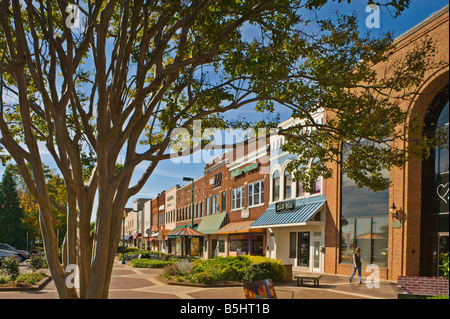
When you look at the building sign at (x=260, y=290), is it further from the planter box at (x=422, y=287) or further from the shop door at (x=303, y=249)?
the shop door at (x=303, y=249)

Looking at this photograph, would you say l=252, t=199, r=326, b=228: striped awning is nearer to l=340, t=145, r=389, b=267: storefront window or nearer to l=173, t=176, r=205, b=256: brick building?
l=340, t=145, r=389, b=267: storefront window

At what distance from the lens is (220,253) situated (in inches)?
→ 1582

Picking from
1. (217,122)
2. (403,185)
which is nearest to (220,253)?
(403,185)

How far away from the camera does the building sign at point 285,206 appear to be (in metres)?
27.6

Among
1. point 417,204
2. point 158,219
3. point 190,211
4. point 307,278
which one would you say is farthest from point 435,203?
point 158,219

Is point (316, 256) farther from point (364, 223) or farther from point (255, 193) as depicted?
point (255, 193)

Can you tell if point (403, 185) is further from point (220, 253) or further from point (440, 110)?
point (220, 253)

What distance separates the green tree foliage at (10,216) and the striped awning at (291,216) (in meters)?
36.9

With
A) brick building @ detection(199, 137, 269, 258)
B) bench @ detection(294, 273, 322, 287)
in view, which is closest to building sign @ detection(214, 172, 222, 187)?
brick building @ detection(199, 137, 269, 258)

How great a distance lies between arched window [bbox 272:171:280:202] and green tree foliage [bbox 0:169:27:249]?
123ft

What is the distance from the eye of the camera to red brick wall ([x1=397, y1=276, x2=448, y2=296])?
11055 millimetres

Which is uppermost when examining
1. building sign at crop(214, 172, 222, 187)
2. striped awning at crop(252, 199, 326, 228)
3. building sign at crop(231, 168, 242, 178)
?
building sign at crop(231, 168, 242, 178)

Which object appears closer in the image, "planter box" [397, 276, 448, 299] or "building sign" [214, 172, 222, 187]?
"planter box" [397, 276, 448, 299]
